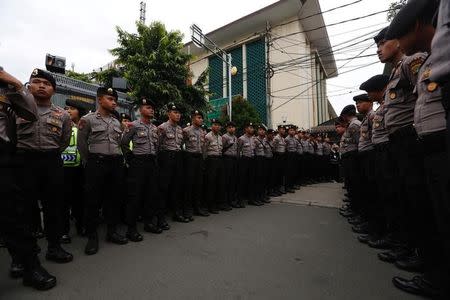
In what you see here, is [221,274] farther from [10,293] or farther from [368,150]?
[368,150]

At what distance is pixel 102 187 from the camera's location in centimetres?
304

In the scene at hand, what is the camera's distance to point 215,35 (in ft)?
60.8

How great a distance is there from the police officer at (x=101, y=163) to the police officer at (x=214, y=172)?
213cm

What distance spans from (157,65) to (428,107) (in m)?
10.1

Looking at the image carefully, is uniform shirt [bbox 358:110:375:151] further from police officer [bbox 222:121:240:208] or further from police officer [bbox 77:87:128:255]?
police officer [bbox 77:87:128:255]

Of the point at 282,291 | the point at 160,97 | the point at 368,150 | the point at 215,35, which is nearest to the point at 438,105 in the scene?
the point at 282,291

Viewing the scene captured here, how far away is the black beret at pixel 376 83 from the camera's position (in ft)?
10.6

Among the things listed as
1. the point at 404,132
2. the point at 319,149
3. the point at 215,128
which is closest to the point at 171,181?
the point at 215,128

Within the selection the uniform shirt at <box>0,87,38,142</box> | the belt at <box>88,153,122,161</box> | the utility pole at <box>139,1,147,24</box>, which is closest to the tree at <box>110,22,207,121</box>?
the belt at <box>88,153,122,161</box>

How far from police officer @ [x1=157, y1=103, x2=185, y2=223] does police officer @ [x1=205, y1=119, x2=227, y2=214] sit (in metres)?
0.68

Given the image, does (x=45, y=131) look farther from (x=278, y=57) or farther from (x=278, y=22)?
(x=278, y=22)

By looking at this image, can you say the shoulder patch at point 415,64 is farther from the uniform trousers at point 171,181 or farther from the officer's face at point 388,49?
the uniform trousers at point 171,181

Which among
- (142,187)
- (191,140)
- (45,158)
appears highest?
(191,140)

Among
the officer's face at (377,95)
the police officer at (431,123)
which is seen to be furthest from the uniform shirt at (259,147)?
the police officer at (431,123)
